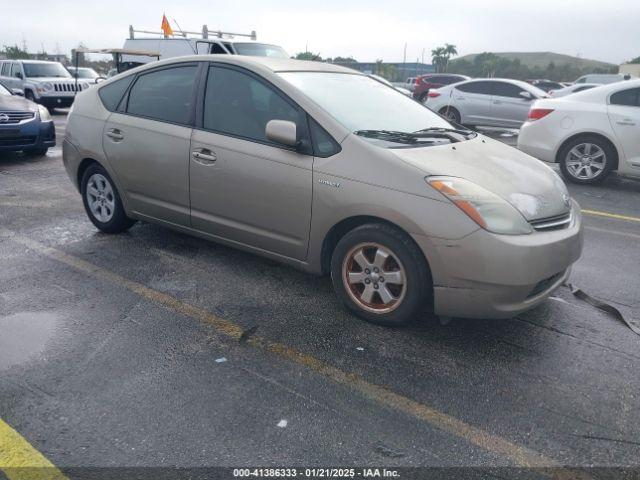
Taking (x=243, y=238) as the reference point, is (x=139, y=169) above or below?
above

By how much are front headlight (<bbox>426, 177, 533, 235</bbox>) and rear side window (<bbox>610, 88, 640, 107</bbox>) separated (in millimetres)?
5931

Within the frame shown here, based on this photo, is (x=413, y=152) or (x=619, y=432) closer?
(x=619, y=432)

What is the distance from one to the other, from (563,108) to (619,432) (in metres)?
6.68

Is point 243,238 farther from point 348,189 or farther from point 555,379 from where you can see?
point 555,379

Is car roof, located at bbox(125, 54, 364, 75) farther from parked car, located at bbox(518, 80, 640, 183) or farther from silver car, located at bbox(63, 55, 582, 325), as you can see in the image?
parked car, located at bbox(518, 80, 640, 183)

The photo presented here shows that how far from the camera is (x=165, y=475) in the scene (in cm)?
212

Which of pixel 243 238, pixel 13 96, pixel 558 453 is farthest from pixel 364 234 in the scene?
pixel 13 96

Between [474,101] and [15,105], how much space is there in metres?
10.9

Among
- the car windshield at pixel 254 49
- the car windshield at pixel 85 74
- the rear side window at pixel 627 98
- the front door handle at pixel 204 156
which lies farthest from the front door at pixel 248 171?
the car windshield at pixel 85 74

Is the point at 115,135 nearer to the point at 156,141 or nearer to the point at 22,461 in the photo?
the point at 156,141

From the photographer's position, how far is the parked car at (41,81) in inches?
667

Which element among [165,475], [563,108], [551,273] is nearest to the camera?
[165,475]

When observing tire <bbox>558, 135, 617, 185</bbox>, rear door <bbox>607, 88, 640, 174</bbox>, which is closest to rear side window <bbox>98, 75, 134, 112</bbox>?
tire <bbox>558, 135, 617, 185</bbox>

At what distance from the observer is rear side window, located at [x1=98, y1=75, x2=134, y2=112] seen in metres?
4.64
